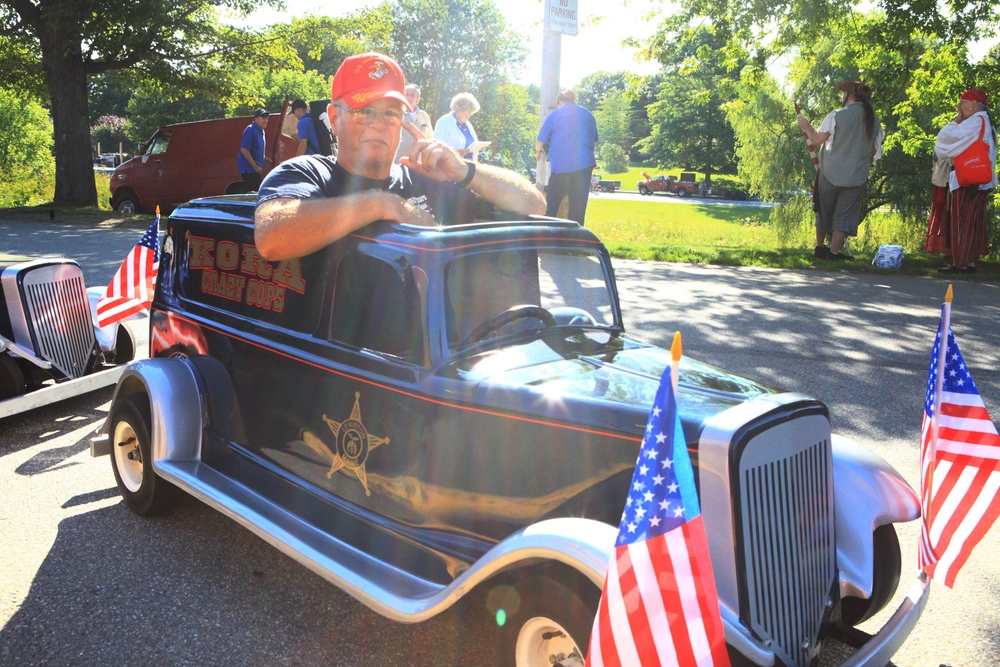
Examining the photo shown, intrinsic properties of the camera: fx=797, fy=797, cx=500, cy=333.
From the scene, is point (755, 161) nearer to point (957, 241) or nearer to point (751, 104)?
point (751, 104)

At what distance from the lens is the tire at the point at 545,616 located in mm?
2193

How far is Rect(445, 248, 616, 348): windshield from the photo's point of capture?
2.97 metres

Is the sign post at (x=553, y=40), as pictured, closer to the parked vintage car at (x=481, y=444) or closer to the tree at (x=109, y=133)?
the parked vintage car at (x=481, y=444)

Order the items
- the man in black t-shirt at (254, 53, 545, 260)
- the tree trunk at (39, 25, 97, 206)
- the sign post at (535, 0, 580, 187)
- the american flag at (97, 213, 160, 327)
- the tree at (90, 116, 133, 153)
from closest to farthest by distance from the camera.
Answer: the man in black t-shirt at (254, 53, 545, 260) < the american flag at (97, 213, 160, 327) < the sign post at (535, 0, 580, 187) < the tree trunk at (39, 25, 97, 206) < the tree at (90, 116, 133, 153)

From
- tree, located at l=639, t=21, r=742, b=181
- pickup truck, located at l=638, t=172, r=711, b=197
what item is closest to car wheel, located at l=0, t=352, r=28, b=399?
pickup truck, located at l=638, t=172, r=711, b=197

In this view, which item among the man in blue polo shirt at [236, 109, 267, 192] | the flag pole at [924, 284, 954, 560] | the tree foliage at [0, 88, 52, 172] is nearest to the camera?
the flag pole at [924, 284, 954, 560]

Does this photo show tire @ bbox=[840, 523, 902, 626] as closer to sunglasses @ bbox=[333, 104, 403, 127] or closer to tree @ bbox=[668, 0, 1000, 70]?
sunglasses @ bbox=[333, 104, 403, 127]

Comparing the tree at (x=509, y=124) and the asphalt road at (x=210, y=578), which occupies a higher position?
the tree at (x=509, y=124)

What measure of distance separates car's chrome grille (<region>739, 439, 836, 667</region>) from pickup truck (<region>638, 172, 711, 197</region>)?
6711 cm

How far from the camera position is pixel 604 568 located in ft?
6.91

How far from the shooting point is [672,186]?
69625 mm

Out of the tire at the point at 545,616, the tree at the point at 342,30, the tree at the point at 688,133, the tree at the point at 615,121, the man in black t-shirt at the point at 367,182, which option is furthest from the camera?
the tree at the point at 615,121

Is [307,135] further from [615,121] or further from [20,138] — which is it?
[615,121]

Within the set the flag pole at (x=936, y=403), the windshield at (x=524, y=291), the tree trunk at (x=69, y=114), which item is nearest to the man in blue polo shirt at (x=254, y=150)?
→ the tree trunk at (x=69, y=114)
